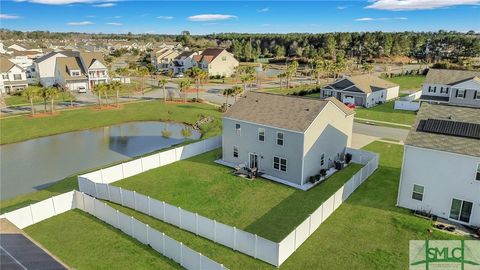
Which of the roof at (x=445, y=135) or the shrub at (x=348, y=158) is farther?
the shrub at (x=348, y=158)

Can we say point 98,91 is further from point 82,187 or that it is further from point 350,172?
point 350,172

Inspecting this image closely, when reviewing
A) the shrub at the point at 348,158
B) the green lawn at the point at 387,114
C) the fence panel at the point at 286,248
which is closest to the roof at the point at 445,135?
the shrub at the point at 348,158

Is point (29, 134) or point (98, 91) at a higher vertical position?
point (98, 91)

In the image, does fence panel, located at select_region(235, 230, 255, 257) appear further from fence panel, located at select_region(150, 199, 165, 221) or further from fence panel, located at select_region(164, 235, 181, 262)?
fence panel, located at select_region(150, 199, 165, 221)

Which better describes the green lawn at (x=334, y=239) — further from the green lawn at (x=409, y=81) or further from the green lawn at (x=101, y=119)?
the green lawn at (x=409, y=81)

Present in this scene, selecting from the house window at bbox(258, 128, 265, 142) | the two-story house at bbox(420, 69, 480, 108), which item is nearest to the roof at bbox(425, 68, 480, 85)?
the two-story house at bbox(420, 69, 480, 108)

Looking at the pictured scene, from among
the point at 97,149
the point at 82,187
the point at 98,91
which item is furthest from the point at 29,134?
the point at 82,187
